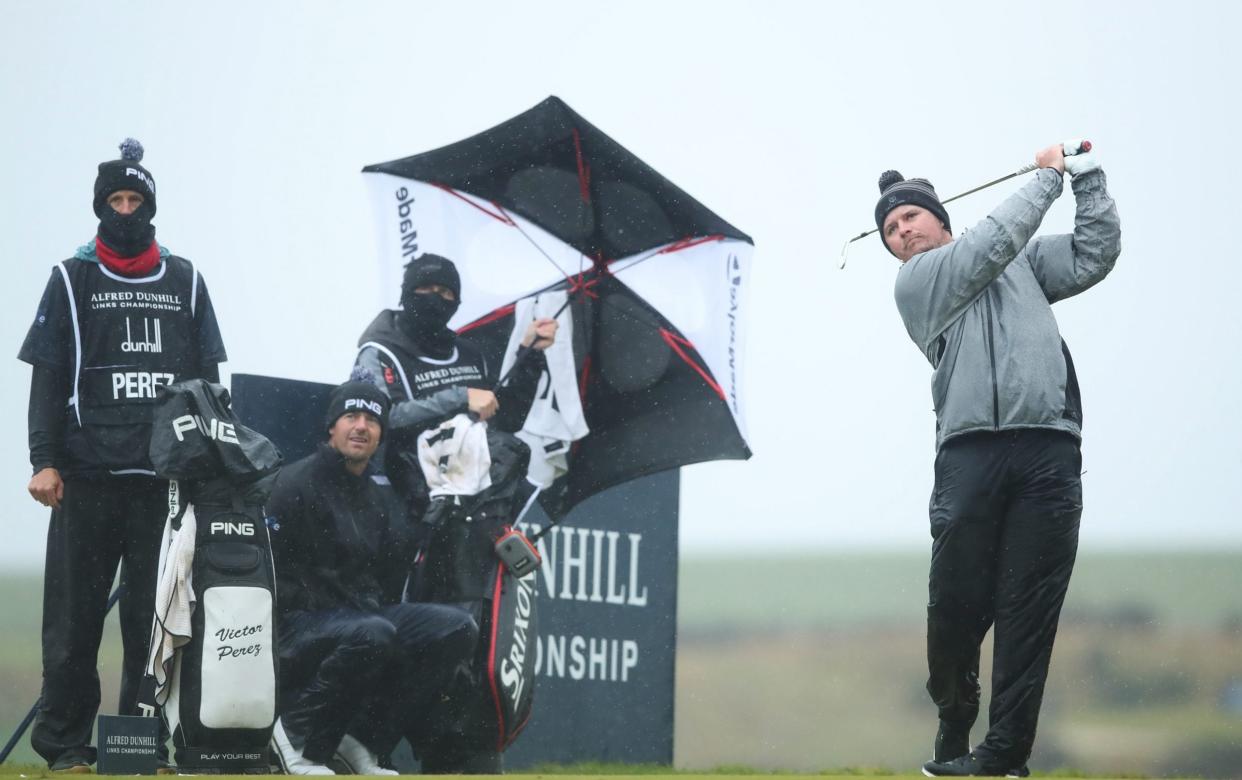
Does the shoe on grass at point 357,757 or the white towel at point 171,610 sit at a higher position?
the white towel at point 171,610

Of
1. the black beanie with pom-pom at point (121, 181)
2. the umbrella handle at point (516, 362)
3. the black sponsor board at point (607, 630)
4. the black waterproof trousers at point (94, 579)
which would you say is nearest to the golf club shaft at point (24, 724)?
the black waterproof trousers at point (94, 579)

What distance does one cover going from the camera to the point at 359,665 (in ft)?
17.0

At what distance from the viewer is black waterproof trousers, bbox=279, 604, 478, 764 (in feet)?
16.8

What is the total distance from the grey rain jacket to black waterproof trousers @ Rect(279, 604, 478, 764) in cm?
212

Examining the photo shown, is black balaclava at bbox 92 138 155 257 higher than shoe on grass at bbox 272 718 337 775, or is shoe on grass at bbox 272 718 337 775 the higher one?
black balaclava at bbox 92 138 155 257

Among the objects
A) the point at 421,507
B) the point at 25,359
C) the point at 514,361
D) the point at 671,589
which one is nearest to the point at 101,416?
the point at 25,359

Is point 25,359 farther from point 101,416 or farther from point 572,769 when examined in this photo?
point 572,769

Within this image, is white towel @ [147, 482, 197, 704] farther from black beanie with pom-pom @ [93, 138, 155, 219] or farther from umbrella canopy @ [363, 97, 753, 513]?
umbrella canopy @ [363, 97, 753, 513]

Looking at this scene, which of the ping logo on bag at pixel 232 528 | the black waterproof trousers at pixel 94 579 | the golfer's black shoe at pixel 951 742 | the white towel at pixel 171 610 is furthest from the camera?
the black waterproof trousers at pixel 94 579

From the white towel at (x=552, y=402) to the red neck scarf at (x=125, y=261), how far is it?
1.53m

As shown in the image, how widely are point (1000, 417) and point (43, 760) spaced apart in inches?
117

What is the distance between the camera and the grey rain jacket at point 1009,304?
378cm

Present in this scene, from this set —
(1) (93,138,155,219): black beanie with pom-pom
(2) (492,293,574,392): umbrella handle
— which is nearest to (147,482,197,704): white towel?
(1) (93,138,155,219): black beanie with pom-pom

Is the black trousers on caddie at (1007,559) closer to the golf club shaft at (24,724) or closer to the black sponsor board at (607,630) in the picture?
the golf club shaft at (24,724)
